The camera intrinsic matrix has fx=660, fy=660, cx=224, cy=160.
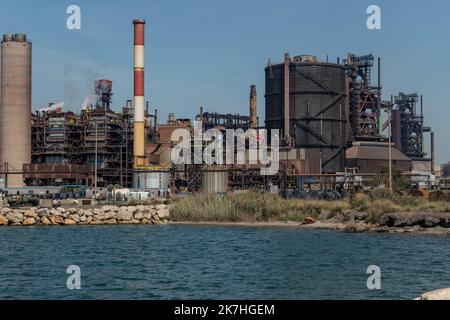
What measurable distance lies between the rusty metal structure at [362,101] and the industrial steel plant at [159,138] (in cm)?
18

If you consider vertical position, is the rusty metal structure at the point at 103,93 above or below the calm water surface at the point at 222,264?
above

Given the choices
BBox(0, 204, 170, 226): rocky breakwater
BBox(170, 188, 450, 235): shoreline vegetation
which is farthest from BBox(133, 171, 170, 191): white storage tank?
BBox(170, 188, 450, 235): shoreline vegetation

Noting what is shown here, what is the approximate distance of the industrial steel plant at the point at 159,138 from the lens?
80.8m

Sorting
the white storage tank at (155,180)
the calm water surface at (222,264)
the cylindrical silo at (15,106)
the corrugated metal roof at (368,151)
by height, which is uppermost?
the cylindrical silo at (15,106)

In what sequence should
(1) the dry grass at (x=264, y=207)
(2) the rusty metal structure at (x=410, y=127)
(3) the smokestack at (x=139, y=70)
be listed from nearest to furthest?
(1) the dry grass at (x=264, y=207), (3) the smokestack at (x=139, y=70), (2) the rusty metal structure at (x=410, y=127)

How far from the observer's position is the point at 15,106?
281 ft

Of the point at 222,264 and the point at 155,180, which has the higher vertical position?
the point at 155,180

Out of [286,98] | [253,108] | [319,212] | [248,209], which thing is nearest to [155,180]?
[286,98]

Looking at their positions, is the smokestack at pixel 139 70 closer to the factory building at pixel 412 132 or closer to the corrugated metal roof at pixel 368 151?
the corrugated metal roof at pixel 368 151

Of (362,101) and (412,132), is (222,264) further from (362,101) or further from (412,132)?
(412,132)

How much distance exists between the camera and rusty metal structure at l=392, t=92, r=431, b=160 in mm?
115062

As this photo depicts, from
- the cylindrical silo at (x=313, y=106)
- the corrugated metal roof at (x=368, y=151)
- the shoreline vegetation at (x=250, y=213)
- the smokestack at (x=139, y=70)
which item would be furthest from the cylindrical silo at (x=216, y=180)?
the shoreline vegetation at (x=250, y=213)

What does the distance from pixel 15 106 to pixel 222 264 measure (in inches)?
2629

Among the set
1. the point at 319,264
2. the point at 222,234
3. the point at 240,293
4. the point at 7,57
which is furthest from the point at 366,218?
the point at 7,57
